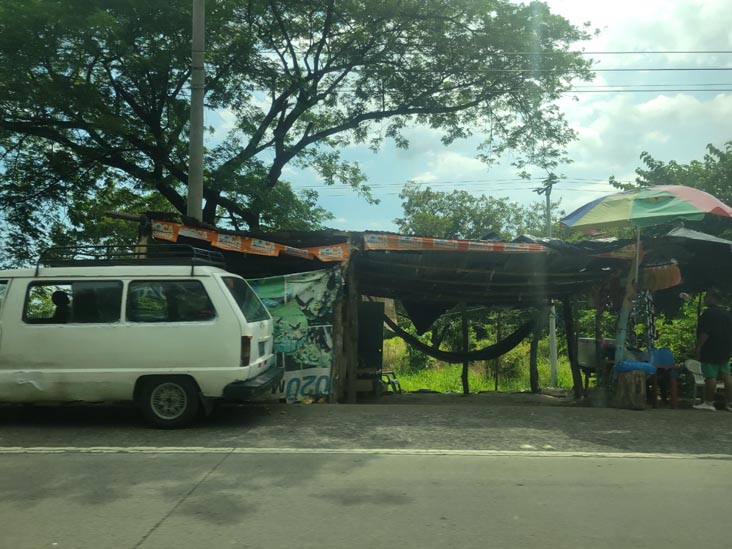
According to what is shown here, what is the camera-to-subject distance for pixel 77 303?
717 centimetres

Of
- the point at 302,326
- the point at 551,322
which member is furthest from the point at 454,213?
the point at 302,326

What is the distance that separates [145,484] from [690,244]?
868 cm

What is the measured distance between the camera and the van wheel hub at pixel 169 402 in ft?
23.4

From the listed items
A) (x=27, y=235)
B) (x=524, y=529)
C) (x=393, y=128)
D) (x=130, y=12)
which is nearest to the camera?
(x=524, y=529)

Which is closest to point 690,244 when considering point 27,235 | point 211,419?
point 211,419

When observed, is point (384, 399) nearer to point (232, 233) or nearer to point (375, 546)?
point (232, 233)

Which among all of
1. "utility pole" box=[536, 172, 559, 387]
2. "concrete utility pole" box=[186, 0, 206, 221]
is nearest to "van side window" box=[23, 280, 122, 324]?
"concrete utility pole" box=[186, 0, 206, 221]

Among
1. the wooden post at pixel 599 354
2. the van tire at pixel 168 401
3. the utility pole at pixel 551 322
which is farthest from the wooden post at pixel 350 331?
the utility pole at pixel 551 322

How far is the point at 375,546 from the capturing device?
3881mm

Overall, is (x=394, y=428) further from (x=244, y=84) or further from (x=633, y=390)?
(x=244, y=84)

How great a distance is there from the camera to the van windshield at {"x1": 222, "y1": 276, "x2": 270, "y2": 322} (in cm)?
738

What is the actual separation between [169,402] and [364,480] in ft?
9.94

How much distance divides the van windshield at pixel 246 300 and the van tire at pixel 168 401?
107 cm

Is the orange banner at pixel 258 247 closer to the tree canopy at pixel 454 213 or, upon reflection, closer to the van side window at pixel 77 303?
the van side window at pixel 77 303
